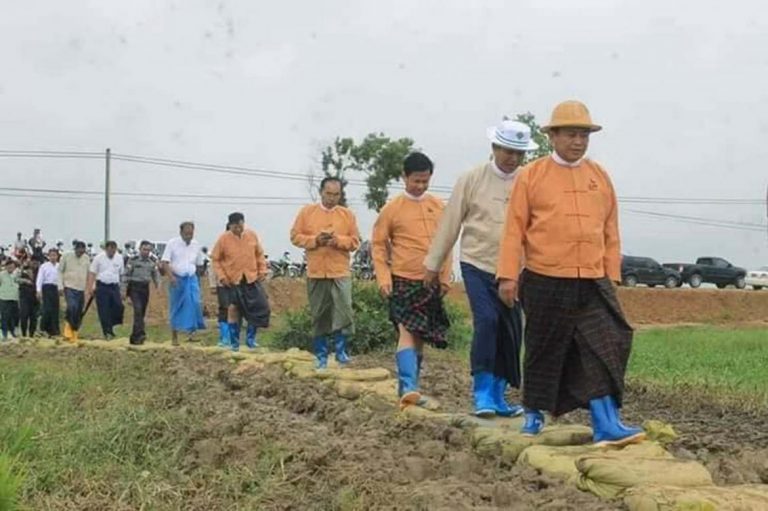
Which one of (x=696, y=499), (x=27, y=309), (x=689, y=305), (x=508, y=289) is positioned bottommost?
(x=689, y=305)

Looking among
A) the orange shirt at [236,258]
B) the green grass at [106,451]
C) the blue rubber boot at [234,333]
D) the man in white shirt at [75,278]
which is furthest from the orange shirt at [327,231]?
the man in white shirt at [75,278]

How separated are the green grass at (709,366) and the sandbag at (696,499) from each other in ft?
12.0

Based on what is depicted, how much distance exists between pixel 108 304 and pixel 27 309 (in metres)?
3.13

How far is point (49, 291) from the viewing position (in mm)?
16016

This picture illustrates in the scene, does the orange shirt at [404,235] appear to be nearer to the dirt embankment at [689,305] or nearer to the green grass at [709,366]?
the green grass at [709,366]

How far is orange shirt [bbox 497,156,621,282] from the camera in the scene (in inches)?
188

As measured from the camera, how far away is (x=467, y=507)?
3650 mm

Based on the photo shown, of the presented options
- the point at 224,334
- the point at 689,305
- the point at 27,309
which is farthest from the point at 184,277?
the point at 689,305

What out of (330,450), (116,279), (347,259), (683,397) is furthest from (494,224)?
(116,279)

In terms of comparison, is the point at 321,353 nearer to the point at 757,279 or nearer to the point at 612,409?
the point at 612,409

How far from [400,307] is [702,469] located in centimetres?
275

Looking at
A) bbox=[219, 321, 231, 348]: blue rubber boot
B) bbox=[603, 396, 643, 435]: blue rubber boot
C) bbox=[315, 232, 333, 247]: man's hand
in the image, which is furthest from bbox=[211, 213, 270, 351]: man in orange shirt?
bbox=[603, 396, 643, 435]: blue rubber boot

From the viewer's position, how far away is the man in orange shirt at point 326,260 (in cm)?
884

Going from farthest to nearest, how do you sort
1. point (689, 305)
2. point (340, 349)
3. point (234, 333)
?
1. point (689, 305)
2. point (234, 333)
3. point (340, 349)
